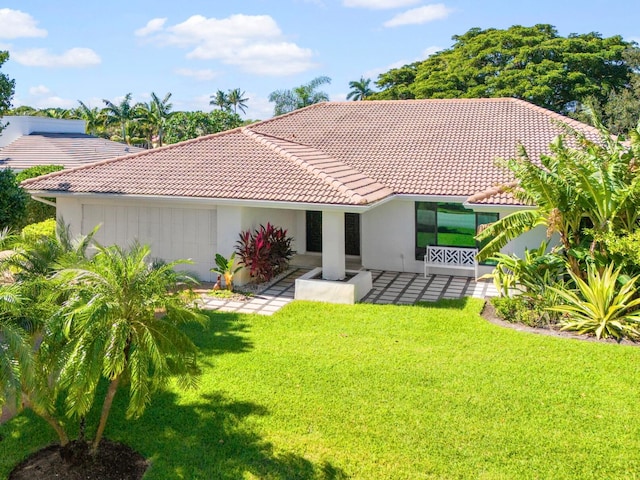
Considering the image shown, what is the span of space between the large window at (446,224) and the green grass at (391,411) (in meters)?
6.81

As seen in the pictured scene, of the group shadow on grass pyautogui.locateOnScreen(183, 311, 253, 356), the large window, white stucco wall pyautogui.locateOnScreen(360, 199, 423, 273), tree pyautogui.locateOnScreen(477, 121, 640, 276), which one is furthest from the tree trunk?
the large window

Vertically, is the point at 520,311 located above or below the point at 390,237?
below

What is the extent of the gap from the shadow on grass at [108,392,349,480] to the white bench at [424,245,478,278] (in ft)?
37.5

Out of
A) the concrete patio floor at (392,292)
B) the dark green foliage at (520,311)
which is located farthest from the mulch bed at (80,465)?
the dark green foliage at (520,311)

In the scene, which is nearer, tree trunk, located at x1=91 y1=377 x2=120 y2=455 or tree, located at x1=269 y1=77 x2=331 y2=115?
tree trunk, located at x1=91 y1=377 x2=120 y2=455

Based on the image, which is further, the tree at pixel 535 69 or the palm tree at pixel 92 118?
the palm tree at pixel 92 118

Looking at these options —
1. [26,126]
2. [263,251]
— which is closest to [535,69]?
[263,251]

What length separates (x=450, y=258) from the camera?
762 inches

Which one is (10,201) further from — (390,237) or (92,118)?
(92,118)

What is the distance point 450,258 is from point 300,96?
5814 centimetres

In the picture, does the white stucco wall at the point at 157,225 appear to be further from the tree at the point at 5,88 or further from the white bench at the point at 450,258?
the white bench at the point at 450,258

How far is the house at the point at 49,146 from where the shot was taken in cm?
3247

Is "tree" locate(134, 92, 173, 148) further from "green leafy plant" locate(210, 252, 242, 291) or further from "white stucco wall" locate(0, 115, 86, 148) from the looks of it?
"green leafy plant" locate(210, 252, 242, 291)

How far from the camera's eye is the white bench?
19.1 metres
